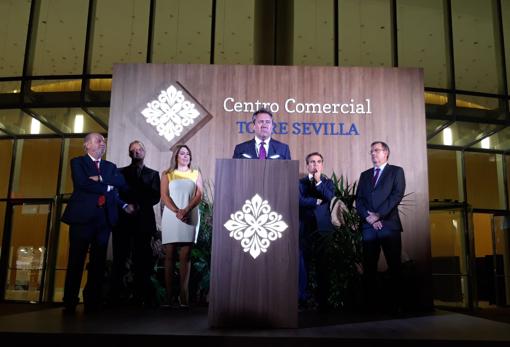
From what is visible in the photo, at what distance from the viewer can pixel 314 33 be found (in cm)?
1033

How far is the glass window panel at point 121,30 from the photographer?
10305mm

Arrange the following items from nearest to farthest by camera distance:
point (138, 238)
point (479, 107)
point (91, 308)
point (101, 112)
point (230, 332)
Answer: point (230, 332) < point (91, 308) < point (138, 238) < point (101, 112) < point (479, 107)

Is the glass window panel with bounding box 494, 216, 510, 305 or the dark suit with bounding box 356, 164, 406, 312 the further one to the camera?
the glass window panel with bounding box 494, 216, 510, 305

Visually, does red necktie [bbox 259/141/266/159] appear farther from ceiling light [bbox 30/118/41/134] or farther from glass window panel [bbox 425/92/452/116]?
ceiling light [bbox 30/118/41/134]

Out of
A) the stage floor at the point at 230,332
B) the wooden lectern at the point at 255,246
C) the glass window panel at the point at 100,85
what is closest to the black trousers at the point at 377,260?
the stage floor at the point at 230,332

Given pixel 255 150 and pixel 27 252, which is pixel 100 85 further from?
pixel 255 150

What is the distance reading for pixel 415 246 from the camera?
605cm

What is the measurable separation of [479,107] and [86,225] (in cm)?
813

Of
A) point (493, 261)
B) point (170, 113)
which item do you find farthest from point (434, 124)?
point (170, 113)

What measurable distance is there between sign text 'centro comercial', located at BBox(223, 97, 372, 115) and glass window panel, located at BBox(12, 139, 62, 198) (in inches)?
219

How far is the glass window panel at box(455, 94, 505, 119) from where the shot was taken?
9898 mm

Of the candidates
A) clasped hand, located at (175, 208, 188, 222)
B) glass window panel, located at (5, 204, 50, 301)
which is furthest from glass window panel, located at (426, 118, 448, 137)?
glass window panel, located at (5, 204, 50, 301)

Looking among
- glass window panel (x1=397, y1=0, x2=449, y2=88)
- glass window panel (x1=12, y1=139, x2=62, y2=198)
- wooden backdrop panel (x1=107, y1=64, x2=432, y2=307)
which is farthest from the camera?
glass window panel (x1=12, y1=139, x2=62, y2=198)

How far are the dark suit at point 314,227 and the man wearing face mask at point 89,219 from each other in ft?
6.84
